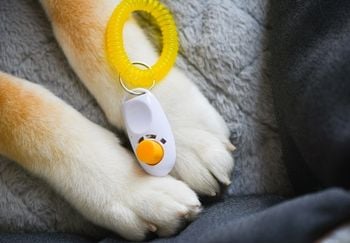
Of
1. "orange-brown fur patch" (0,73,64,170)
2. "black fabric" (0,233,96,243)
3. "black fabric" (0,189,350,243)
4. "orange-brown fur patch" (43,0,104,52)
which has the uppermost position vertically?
"black fabric" (0,189,350,243)

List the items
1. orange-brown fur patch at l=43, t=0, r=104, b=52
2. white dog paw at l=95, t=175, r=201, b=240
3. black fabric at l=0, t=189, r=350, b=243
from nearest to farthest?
1. black fabric at l=0, t=189, r=350, b=243
2. white dog paw at l=95, t=175, r=201, b=240
3. orange-brown fur patch at l=43, t=0, r=104, b=52

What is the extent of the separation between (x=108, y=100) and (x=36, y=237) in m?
0.27

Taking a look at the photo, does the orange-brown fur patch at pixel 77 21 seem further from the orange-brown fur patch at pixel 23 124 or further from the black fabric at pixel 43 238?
the black fabric at pixel 43 238

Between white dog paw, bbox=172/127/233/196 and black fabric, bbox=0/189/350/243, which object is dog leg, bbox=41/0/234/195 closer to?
white dog paw, bbox=172/127/233/196

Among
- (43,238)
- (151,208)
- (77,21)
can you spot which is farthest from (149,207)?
(77,21)

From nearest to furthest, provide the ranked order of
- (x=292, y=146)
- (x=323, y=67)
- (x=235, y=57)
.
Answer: (x=323, y=67)
(x=292, y=146)
(x=235, y=57)

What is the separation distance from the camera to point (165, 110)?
3.18 ft

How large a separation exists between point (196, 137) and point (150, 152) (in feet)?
0.29

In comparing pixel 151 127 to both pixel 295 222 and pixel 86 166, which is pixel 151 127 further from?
pixel 295 222

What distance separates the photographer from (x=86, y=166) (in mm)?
955

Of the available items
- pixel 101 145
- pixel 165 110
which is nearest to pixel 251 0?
pixel 165 110

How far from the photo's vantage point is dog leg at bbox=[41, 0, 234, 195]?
94 cm

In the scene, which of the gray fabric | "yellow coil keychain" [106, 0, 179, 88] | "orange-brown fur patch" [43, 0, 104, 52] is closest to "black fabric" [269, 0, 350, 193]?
the gray fabric

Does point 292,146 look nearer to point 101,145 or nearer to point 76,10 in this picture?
point 101,145
